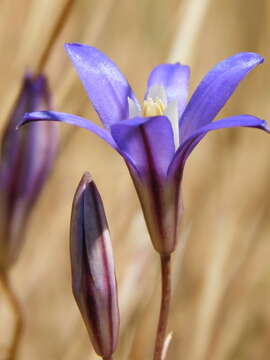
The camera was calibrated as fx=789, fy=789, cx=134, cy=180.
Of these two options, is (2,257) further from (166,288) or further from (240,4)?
(240,4)

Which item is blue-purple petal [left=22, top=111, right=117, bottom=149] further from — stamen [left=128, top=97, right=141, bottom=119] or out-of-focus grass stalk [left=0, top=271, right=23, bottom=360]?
out-of-focus grass stalk [left=0, top=271, right=23, bottom=360]

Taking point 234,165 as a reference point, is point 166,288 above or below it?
above

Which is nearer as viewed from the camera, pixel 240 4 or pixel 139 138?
pixel 139 138

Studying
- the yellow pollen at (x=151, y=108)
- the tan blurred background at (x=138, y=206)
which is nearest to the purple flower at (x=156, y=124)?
the yellow pollen at (x=151, y=108)

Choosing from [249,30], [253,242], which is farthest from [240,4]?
[253,242]

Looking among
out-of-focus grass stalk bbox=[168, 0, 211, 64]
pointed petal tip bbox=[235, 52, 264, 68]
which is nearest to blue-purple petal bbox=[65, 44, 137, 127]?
pointed petal tip bbox=[235, 52, 264, 68]

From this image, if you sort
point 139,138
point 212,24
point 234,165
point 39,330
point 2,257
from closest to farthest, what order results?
1. point 139,138
2. point 2,257
3. point 234,165
4. point 39,330
5. point 212,24

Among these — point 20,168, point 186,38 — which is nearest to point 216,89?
point 20,168

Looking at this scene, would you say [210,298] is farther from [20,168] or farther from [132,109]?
[132,109]
